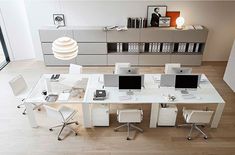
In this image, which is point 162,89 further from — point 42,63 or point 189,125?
point 42,63

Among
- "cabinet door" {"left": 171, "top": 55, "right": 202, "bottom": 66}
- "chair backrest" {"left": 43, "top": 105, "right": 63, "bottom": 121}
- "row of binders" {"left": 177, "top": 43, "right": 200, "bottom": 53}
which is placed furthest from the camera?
"cabinet door" {"left": 171, "top": 55, "right": 202, "bottom": 66}

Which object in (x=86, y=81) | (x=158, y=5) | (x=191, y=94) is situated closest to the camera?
(x=191, y=94)

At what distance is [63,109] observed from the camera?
15.2 feet

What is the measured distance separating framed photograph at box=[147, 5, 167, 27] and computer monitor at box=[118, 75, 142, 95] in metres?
2.89

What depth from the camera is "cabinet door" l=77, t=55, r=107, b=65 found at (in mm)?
7023

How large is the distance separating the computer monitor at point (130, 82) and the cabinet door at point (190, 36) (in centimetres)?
280

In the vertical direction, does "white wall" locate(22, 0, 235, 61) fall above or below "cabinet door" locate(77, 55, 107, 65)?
above

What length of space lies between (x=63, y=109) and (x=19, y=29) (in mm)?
3844

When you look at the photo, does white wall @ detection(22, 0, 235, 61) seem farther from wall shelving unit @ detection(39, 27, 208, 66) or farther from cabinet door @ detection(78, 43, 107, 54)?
cabinet door @ detection(78, 43, 107, 54)

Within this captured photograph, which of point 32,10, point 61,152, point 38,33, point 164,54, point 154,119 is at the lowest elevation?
point 61,152

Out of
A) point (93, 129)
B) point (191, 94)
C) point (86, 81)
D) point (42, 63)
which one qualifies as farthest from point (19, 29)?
point (191, 94)

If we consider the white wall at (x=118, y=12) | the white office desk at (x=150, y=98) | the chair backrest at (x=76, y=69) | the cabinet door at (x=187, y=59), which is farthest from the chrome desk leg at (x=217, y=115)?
the white wall at (x=118, y=12)

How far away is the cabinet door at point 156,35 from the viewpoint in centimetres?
659

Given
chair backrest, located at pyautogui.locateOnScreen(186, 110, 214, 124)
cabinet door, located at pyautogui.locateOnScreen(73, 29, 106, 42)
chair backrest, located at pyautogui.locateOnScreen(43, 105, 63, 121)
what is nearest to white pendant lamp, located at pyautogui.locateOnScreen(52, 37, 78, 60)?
chair backrest, located at pyautogui.locateOnScreen(43, 105, 63, 121)
